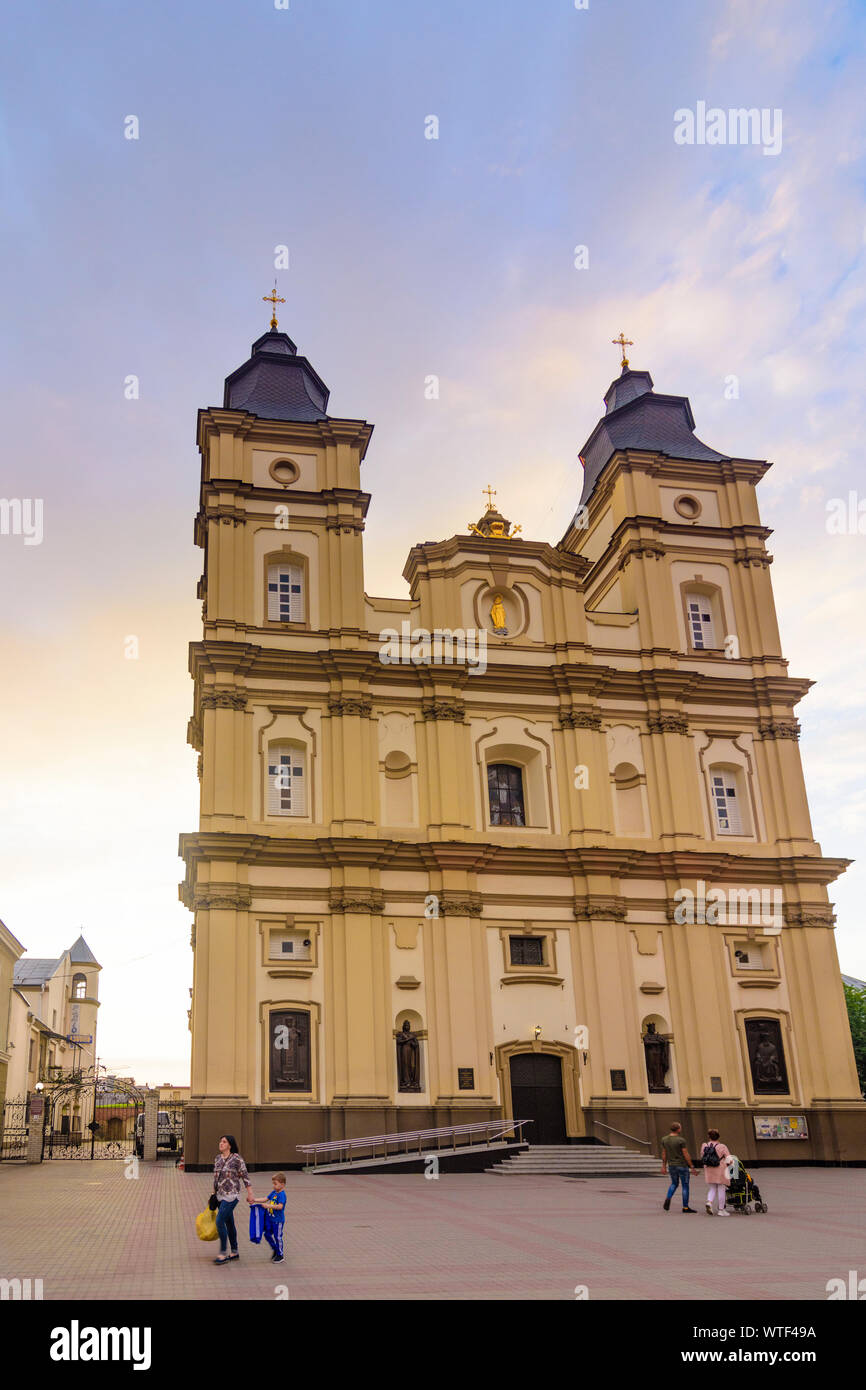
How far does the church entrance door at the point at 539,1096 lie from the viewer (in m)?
31.7

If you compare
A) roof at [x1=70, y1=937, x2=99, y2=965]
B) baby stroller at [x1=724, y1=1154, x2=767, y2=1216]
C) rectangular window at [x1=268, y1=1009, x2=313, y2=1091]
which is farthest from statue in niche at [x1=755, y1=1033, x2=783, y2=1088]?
roof at [x1=70, y1=937, x2=99, y2=965]

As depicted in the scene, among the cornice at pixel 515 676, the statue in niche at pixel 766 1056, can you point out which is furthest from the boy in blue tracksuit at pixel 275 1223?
the statue in niche at pixel 766 1056

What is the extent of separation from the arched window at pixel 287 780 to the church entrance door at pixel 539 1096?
9098mm

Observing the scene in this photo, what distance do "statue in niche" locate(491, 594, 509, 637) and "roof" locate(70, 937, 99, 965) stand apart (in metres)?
61.3

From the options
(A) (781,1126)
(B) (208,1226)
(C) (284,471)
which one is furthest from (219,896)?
(B) (208,1226)

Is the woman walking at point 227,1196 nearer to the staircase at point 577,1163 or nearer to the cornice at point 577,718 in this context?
the staircase at point 577,1163

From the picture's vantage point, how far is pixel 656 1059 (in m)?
32.8

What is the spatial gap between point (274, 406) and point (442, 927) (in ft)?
57.8

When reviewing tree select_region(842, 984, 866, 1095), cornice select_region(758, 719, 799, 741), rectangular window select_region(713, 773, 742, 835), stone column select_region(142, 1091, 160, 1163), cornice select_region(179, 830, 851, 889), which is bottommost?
stone column select_region(142, 1091, 160, 1163)

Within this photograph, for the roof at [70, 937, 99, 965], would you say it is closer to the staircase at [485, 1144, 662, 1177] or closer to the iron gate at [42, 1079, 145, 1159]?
the iron gate at [42, 1079, 145, 1159]

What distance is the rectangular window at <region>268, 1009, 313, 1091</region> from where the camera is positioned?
3028 cm

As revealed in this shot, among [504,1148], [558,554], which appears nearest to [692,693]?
[558,554]

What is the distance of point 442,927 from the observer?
107 ft

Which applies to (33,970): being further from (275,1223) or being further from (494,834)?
(275,1223)
